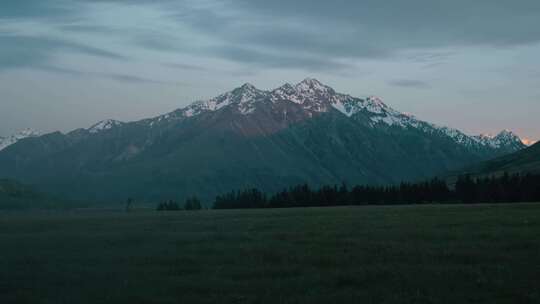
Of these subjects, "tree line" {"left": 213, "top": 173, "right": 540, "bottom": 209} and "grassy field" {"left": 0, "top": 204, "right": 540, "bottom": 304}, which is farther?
"tree line" {"left": 213, "top": 173, "right": 540, "bottom": 209}

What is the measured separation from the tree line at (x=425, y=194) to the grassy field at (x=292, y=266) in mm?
64762

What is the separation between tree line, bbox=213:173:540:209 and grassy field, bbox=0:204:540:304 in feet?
212

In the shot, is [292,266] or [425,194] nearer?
[292,266]

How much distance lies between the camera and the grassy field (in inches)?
1058

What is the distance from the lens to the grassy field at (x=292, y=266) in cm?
2688

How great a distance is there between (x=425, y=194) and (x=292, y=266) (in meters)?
102

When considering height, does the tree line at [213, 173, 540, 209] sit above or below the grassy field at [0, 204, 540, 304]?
above

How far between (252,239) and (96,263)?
13214mm

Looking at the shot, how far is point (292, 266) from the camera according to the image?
34.0m

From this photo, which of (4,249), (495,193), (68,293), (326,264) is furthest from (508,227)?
(495,193)

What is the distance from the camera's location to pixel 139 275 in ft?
108

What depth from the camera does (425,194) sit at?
431ft

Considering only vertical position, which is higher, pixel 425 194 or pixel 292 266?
pixel 425 194

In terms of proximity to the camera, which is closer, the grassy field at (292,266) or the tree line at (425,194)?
the grassy field at (292,266)
